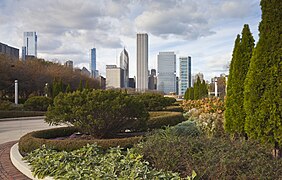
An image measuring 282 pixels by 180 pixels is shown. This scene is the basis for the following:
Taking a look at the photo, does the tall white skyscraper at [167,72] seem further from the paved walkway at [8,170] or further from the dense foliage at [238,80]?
the paved walkway at [8,170]

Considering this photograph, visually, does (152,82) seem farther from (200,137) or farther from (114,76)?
(200,137)

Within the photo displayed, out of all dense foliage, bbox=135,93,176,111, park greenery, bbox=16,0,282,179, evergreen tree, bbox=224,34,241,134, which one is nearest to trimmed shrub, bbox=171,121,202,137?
park greenery, bbox=16,0,282,179

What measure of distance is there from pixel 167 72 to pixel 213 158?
59.9m

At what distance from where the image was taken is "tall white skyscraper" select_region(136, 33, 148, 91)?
60.9 meters

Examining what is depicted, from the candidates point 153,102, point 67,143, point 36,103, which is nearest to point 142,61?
point 36,103

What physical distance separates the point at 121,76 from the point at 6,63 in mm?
32280

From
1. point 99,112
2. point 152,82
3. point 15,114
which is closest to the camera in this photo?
point 99,112

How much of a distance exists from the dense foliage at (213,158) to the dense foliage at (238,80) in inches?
69.6

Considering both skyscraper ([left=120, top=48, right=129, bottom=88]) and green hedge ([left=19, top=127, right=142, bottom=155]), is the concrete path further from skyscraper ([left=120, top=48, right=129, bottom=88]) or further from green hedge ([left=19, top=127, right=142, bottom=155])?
skyscraper ([left=120, top=48, right=129, bottom=88])

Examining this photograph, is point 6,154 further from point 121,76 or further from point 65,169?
point 121,76

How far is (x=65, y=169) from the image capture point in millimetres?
4238

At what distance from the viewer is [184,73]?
197ft

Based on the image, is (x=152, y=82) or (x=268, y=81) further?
(x=152, y=82)

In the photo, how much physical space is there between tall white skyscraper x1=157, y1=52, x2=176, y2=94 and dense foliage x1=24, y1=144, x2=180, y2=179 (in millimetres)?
53859
